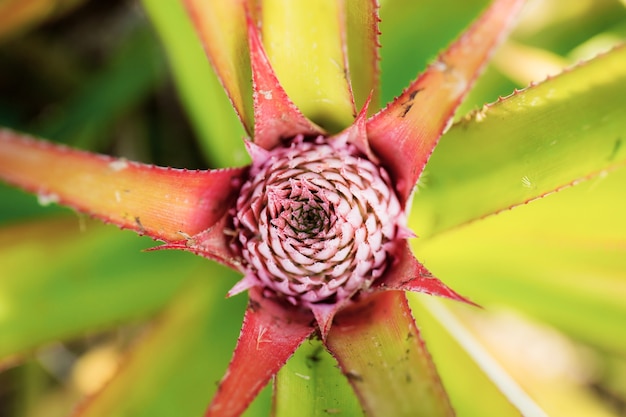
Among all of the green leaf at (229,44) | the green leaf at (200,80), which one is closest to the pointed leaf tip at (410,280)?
the green leaf at (229,44)

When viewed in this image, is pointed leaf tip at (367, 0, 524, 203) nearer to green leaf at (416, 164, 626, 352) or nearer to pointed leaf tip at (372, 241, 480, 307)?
pointed leaf tip at (372, 241, 480, 307)

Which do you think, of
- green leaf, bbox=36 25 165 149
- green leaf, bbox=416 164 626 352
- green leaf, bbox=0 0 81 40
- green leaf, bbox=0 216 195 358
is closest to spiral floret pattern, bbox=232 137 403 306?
green leaf, bbox=416 164 626 352

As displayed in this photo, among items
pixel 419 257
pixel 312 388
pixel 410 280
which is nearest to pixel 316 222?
pixel 410 280

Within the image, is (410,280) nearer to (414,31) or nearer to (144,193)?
(144,193)

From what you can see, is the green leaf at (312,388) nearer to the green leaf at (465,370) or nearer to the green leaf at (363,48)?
the green leaf at (465,370)

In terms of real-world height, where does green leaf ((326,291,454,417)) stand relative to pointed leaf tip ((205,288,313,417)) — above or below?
below

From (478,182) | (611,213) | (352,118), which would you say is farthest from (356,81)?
(611,213)
